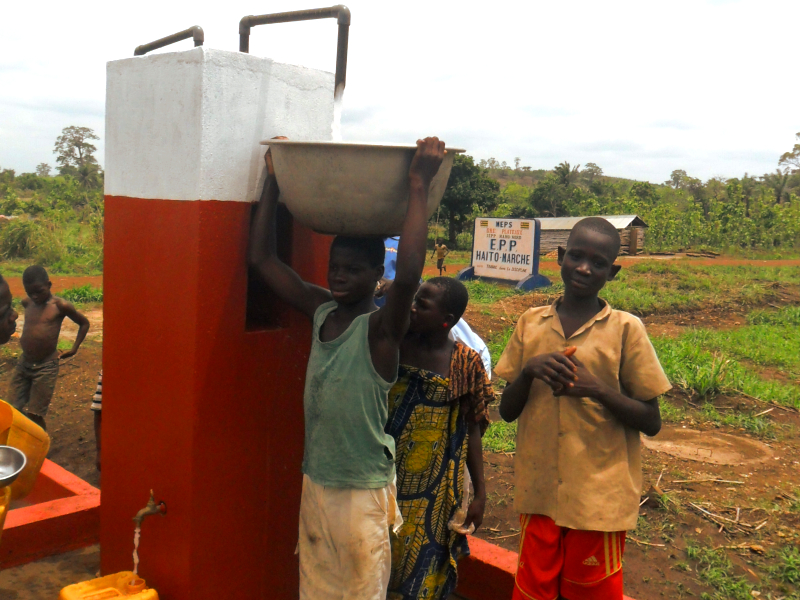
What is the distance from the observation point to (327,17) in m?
2.34

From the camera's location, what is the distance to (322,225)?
202cm

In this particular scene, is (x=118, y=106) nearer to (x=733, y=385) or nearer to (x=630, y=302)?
(x=733, y=385)

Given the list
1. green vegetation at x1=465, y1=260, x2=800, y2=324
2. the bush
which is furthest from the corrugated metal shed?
the bush

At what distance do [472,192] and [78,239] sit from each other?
14.1 m

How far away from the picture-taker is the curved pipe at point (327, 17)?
231 centimetres

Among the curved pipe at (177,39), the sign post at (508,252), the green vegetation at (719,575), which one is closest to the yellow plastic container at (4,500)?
the curved pipe at (177,39)

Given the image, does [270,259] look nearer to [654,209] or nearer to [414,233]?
[414,233]

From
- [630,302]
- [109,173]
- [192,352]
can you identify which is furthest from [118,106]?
[630,302]

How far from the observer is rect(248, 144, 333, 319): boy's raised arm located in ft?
7.36

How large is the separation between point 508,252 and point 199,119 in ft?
46.8

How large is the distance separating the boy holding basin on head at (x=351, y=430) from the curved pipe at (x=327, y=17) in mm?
697

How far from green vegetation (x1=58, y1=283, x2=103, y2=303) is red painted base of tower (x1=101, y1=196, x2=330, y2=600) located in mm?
10206

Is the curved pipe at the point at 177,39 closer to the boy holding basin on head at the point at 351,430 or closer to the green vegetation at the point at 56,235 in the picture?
the boy holding basin on head at the point at 351,430

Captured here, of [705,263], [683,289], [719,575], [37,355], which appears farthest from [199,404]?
[705,263]
